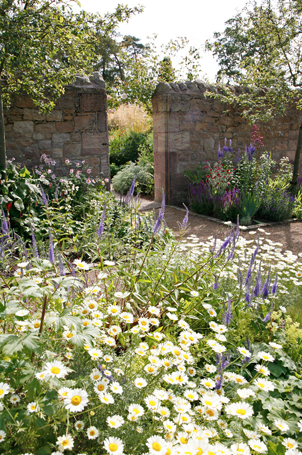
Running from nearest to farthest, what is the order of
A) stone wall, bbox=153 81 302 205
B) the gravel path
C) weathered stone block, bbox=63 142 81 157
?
the gravel path → weathered stone block, bbox=63 142 81 157 → stone wall, bbox=153 81 302 205

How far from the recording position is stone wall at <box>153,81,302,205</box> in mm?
6930

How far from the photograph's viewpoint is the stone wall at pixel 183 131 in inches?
273

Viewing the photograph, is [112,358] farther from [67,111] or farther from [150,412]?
[67,111]

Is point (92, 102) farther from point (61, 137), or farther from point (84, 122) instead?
point (61, 137)

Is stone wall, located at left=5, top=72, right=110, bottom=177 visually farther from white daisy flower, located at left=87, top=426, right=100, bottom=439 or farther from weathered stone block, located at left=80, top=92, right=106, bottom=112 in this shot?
white daisy flower, located at left=87, top=426, right=100, bottom=439

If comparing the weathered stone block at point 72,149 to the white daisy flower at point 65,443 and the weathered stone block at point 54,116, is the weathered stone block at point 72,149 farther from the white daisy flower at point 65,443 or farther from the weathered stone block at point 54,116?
the white daisy flower at point 65,443

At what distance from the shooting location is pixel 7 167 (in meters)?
4.42

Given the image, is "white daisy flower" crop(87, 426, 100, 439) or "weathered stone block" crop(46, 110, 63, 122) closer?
"white daisy flower" crop(87, 426, 100, 439)

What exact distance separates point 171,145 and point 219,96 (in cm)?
161

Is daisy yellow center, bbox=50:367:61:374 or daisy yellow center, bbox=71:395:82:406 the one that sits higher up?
A: daisy yellow center, bbox=50:367:61:374

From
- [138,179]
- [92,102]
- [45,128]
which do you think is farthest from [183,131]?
[45,128]

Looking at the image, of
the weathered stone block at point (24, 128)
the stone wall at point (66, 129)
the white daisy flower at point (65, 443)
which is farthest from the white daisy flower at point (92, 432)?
the weathered stone block at point (24, 128)

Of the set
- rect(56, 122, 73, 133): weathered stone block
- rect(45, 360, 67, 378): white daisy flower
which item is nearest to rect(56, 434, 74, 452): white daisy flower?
rect(45, 360, 67, 378): white daisy flower

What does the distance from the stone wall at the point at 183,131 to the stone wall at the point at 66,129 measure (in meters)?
1.57
